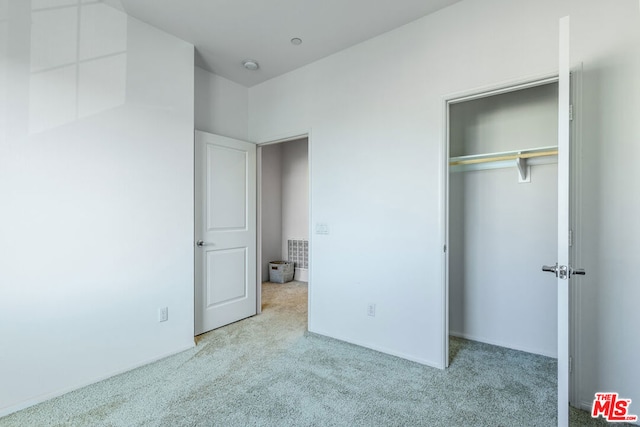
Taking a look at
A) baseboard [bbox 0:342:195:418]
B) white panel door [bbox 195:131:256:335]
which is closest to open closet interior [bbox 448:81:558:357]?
white panel door [bbox 195:131:256:335]

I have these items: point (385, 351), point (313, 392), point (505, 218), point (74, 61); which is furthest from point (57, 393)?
point (505, 218)

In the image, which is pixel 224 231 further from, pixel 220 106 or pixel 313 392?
pixel 313 392

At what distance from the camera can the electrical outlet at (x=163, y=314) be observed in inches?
103

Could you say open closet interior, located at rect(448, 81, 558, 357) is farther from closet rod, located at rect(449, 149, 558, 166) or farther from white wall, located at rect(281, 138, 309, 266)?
white wall, located at rect(281, 138, 309, 266)

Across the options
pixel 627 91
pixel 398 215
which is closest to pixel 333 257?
pixel 398 215

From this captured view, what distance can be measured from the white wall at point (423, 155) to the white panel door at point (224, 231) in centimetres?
52

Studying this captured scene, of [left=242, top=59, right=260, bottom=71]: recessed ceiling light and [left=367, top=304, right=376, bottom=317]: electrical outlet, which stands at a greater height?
[left=242, top=59, right=260, bottom=71]: recessed ceiling light

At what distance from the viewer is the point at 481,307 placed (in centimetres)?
291

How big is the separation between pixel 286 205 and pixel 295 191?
0.32 metres

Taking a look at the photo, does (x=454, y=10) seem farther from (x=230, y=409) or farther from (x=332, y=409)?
(x=230, y=409)

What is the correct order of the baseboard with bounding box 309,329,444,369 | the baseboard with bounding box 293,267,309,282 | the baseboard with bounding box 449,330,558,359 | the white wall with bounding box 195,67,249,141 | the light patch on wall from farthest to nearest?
1. the baseboard with bounding box 293,267,309,282
2. the white wall with bounding box 195,67,249,141
3. the baseboard with bounding box 449,330,558,359
4. the baseboard with bounding box 309,329,444,369
5. the light patch on wall

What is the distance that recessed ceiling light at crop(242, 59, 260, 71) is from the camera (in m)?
3.11

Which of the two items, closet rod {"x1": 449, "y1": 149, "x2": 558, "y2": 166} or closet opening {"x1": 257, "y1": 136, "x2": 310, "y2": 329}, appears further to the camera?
closet opening {"x1": 257, "y1": 136, "x2": 310, "y2": 329}

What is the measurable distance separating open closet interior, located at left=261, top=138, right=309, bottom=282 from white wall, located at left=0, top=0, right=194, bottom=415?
269 centimetres
